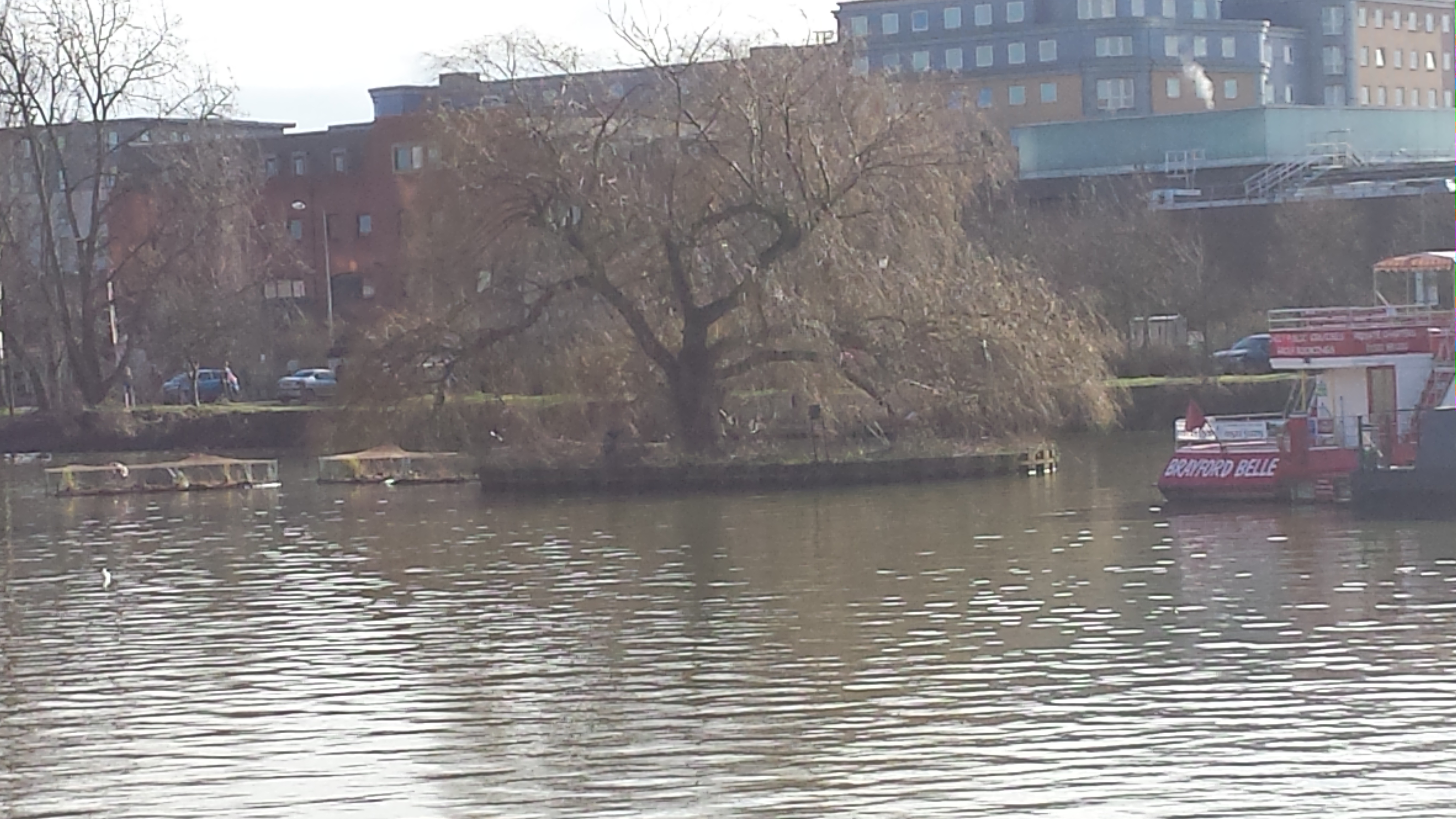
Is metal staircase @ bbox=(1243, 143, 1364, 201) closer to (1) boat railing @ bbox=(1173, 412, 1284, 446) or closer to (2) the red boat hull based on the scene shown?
(1) boat railing @ bbox=(1173, 412, 1284, 446)

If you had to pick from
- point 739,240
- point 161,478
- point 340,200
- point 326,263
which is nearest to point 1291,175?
point 326,263

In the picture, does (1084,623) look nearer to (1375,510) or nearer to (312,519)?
(1375,510)

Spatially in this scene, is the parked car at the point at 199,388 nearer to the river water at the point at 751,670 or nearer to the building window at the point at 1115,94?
the river water at the point at 751,670

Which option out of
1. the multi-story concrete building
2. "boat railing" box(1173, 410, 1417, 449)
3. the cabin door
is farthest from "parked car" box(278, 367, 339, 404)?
the cabin door

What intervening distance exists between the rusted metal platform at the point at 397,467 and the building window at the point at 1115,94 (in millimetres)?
81708

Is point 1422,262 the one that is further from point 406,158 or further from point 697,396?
point 406,158

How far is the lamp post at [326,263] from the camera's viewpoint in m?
98.2

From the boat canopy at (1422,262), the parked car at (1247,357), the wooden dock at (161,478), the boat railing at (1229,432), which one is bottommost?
the wooden dock at (161,478)

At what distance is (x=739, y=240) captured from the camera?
50.3 meters

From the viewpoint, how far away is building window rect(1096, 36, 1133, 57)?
5153 inches

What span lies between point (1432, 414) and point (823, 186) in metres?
15.2

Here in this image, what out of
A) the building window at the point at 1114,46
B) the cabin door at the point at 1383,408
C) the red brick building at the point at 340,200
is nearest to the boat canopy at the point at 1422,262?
the cabin door at the point at 1383,408

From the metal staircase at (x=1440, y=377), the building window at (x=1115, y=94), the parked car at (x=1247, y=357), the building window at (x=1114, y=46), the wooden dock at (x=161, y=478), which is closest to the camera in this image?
the metal staircase at (x=1440, y=377)

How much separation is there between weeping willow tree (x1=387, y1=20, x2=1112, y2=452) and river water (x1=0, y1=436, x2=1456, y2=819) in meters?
7.18
